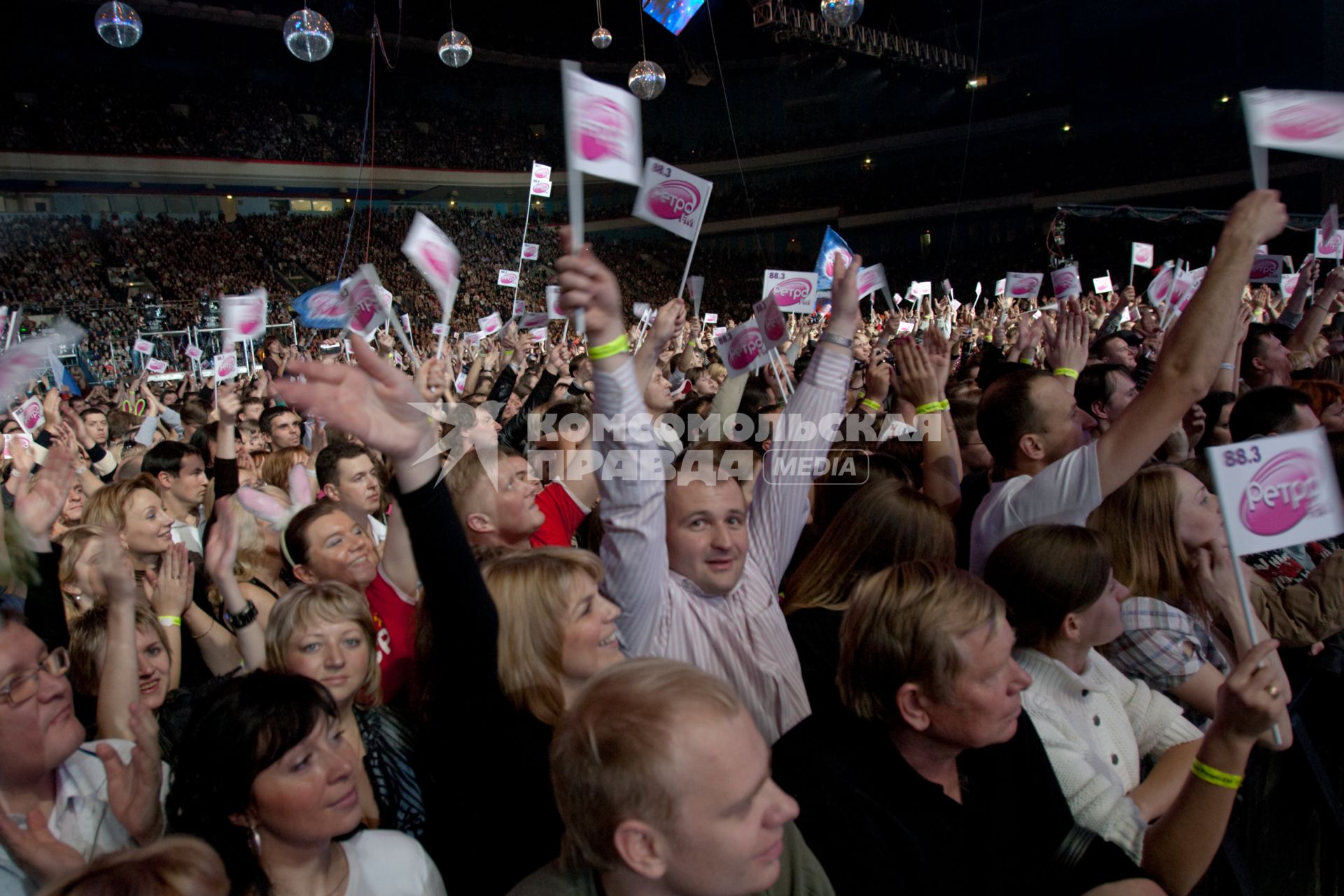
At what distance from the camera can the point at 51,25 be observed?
27.5 metres

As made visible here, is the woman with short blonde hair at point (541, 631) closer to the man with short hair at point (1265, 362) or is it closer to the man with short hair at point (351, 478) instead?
the man with short hair at point (351, 478)

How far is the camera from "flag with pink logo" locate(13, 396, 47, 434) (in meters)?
6.39

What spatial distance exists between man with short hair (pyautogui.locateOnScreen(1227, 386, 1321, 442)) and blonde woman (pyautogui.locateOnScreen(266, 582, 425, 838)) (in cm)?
336

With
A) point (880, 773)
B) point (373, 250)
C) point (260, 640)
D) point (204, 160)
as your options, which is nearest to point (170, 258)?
point (204, 160)

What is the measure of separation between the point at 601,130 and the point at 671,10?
8399mm

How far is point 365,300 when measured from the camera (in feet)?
20.1

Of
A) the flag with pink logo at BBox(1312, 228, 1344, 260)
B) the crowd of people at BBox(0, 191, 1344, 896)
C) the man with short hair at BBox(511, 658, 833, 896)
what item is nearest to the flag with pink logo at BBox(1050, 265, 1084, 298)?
the flag with pink logo at BBox(1312, 228, 1344, 260)

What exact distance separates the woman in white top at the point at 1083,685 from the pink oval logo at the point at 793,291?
461 centimetres

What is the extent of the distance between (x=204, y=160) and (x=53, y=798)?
3111 cm

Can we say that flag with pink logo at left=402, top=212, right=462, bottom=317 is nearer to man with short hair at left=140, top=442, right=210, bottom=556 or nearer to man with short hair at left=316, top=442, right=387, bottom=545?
man with short hair at left=316, top=442, right=387, bottom=545

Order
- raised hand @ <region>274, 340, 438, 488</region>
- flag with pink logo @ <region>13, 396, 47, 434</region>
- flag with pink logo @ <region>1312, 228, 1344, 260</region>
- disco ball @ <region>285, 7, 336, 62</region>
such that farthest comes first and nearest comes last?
disco ball @ <region>285, 7, 336, 62</region>
flag with pink logo @ <region>1312, 228, 1344, 260</region>
flag with pink logo @ <region>13, 396, 47, 434</region>
raised hand @ <region>274, 340, 438, 488</region>

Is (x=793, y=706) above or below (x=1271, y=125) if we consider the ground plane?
below

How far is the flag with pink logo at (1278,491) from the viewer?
1.92 metres

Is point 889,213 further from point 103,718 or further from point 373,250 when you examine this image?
point 103,718
